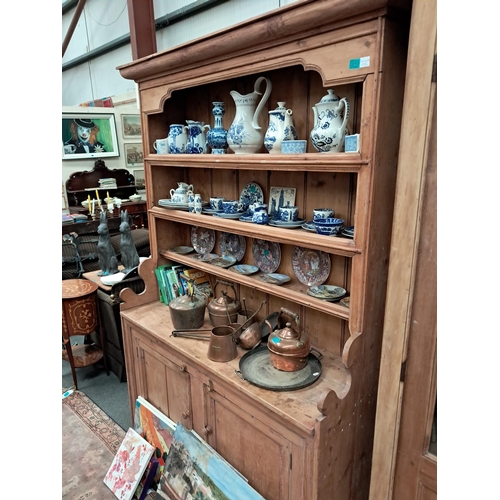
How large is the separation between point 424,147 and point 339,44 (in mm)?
412

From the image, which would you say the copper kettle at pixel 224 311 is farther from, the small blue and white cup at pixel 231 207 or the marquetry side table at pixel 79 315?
the marquetry side table at pixel 79 315

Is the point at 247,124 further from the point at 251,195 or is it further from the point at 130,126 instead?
the point at 130,126

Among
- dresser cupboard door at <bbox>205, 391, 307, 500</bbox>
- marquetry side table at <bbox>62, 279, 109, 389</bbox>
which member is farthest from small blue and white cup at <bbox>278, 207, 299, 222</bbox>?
marquetry side table at <bbox>62, 279, 109, 389</bbox>

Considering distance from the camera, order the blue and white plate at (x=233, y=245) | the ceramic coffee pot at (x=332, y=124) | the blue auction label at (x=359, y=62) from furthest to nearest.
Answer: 1. the blue and white plate at (x=233, y=245)
2. the ceramic coffee pot at (x=332, y=124)
3. the blue auction label at (x=359, y=62)

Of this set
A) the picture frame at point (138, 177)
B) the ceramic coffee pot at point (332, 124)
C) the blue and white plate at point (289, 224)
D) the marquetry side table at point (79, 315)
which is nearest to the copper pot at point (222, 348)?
the blue and white plate at point (289, 224)

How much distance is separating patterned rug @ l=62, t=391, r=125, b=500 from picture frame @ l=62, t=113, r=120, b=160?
12.6ft

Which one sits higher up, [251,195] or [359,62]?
[359,62]

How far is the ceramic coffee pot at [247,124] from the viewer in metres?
1.55

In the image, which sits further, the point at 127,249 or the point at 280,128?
the point at 127,249

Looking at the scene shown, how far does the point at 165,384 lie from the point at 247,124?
1.30 meters

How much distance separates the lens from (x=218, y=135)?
168 centimetres

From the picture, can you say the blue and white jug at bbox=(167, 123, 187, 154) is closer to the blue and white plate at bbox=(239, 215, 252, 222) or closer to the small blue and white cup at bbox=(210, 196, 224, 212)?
the small blue and white cup at bbox=(210, 196, 224, 212)

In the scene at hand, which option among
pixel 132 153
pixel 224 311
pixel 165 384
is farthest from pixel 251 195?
pixel 132 153

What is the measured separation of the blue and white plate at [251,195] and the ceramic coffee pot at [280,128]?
32 cm
